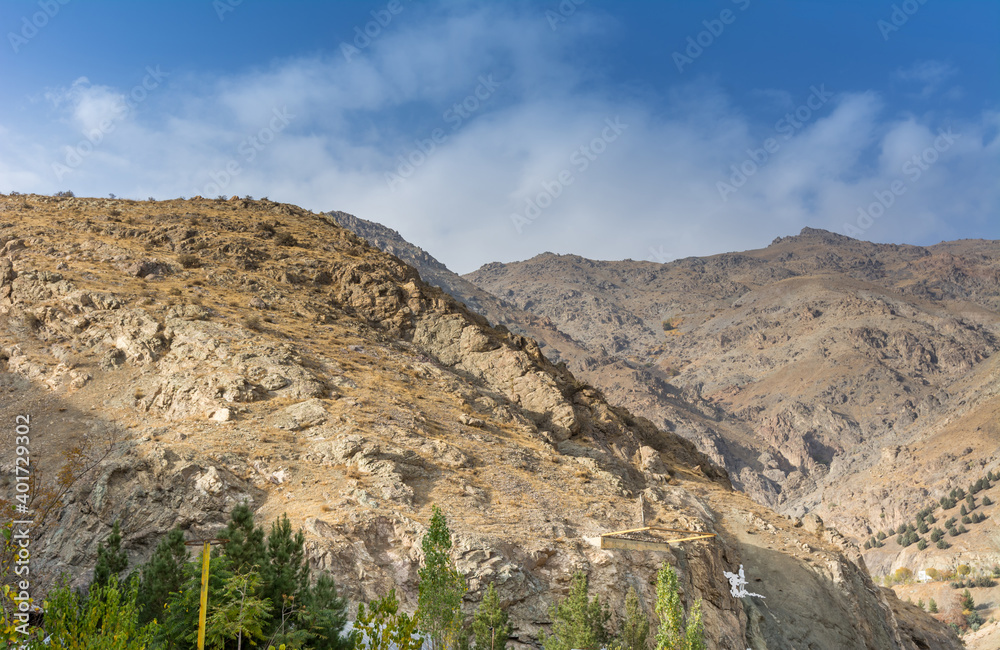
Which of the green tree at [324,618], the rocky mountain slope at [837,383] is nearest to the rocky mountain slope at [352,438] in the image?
the green tree at [324,618]

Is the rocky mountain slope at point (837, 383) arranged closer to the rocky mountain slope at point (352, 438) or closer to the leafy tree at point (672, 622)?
the rocky mountain slope at point (352, 438)

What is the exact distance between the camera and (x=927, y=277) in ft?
568

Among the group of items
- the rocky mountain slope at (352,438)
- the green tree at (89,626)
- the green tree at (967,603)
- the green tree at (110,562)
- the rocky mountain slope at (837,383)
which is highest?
the rocky mountain slope at (837,383)

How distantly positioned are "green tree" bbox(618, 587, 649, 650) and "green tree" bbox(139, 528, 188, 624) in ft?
34.1

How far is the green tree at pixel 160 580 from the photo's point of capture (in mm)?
11820

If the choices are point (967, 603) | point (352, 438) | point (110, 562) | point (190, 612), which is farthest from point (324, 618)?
point (967, 603)

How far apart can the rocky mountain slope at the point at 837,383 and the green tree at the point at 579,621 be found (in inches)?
2605

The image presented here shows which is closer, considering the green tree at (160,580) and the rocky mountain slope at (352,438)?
the green tree at (160,580)

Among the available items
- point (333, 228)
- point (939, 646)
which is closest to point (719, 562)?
point (939, 646)

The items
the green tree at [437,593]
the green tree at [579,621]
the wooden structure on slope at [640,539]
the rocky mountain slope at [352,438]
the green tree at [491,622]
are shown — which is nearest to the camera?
the green tree at [437,593]

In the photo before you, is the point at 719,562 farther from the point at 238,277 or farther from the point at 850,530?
the point at 850,530

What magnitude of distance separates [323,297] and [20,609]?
879 inches

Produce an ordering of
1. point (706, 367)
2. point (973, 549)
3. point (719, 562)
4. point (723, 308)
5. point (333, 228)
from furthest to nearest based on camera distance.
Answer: point (723, 308)
point (706, 367)
point (973, 549)
point (333, 228)
point (719, 562)

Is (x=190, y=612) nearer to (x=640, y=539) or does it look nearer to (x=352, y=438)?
(x=352, y=438)
